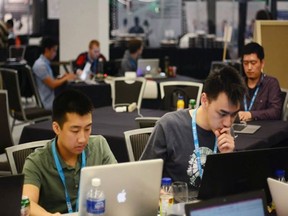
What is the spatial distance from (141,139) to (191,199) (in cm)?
112

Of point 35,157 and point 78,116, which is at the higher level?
point 78,116

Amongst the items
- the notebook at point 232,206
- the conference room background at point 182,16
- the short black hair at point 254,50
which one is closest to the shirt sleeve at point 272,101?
the short black hair at point 254,50

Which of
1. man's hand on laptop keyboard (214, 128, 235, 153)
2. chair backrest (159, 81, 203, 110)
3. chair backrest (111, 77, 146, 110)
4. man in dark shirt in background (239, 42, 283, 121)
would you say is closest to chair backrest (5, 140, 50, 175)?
man's hand on laptop keyboard (214, 128, 235, 153)

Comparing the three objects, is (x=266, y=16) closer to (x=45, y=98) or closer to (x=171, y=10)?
(x=45, y=98)

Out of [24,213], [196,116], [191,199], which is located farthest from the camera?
[196,116]

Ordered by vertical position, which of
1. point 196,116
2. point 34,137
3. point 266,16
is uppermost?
point 266,16

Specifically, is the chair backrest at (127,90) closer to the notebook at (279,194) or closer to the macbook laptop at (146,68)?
the macbook laptop at (146,68)

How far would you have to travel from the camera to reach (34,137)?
5.07m

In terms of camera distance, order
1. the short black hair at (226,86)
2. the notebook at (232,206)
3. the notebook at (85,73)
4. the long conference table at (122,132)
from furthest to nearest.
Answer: the notebook at (85,73) → the long conference table at (122,132) → the short black hair at (226,86) → the notebook at (232,206)

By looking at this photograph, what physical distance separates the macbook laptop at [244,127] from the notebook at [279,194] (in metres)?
2.36

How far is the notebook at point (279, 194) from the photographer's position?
2426 mm

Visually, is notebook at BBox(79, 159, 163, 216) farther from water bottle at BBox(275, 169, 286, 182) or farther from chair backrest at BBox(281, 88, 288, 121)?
chair backrest at BBox(281, 88, 288, 121)

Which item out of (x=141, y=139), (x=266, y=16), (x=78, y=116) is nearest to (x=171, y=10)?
(x=266, y=16)

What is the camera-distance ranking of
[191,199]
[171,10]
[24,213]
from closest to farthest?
[24,213], [191,199], [171,10]
